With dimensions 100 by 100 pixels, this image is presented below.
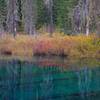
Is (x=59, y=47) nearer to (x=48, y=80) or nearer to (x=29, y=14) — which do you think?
(x=48, y=80)

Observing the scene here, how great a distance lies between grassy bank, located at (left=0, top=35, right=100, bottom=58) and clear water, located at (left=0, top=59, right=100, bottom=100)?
4.75 m

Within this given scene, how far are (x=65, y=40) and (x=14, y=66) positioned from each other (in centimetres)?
968

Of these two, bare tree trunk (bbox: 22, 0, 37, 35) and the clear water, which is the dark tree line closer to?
bare tree trunk (bbox: 22, 0, 37, 35)

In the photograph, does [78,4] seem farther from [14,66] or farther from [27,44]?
[14,66]

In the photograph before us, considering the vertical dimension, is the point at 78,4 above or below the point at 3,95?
above

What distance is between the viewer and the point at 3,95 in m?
18.0

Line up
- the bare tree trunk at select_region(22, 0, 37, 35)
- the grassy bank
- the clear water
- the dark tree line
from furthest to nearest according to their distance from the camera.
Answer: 1. the dark tree line
2. the bare tree trunk at select_region(22, 0, 37, 35)
3. the grassy bank
4. the clear water

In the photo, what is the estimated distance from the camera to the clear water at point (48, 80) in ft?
59.5

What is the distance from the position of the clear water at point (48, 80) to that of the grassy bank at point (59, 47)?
4754 mm

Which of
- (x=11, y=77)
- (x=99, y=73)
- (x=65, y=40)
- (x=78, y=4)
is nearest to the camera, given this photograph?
(x=11, y=77)

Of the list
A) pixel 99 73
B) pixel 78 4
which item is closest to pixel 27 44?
pixel 99 73

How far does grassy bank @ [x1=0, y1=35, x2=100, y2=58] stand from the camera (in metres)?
38.1

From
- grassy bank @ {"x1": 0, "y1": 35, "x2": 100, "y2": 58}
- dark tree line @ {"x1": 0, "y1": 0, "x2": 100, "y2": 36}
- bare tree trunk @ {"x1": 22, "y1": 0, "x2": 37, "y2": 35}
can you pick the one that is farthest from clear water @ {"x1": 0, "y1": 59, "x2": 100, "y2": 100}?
dark tree line @ {"x1": 0, "y1": 0, "x2": 100, "y2": 36}

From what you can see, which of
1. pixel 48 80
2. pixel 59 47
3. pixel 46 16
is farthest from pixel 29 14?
pixel 48 80
